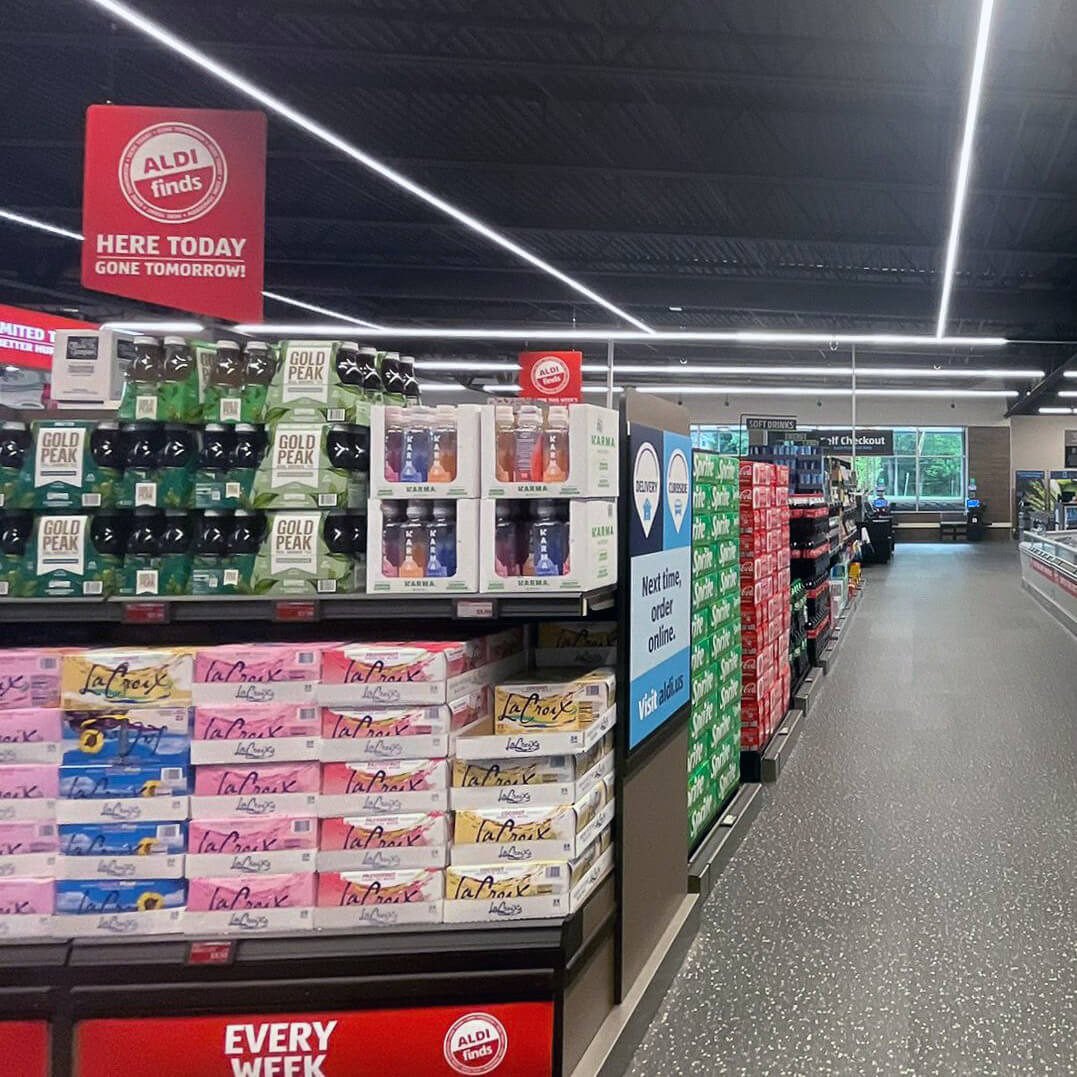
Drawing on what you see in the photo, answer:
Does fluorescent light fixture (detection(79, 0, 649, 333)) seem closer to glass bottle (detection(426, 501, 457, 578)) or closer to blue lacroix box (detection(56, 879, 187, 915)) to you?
glass bottle (detection(426, 501, 457, 578))

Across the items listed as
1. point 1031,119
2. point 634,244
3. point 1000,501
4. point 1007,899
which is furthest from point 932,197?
point 1000,501

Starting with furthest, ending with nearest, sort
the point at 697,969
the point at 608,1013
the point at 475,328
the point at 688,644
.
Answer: the point at 475,328 → the point at 688,644 → the point at 697,969 → the point at 608,1013

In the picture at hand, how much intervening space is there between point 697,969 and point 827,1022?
0.43m

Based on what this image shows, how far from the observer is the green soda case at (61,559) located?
203 centimetres

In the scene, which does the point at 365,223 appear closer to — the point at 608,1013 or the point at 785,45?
the point at 785,45

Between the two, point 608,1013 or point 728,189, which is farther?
point 728,189

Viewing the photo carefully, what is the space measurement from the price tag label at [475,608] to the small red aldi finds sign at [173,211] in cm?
292

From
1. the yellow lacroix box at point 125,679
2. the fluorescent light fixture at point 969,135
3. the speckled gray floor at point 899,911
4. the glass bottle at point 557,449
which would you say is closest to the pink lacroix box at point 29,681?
the yellow lacroix box at point 125,679

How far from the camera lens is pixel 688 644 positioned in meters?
2.88

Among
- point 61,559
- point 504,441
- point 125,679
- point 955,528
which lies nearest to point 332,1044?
point 125,679

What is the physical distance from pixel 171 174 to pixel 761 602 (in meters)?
A: 3.95

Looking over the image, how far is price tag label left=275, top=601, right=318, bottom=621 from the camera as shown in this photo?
2000 millimetres

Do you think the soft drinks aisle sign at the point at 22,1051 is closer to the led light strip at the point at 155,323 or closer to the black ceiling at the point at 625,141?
the black ceiling at the point at 625,141

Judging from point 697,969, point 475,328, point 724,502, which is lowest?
point 697,969
